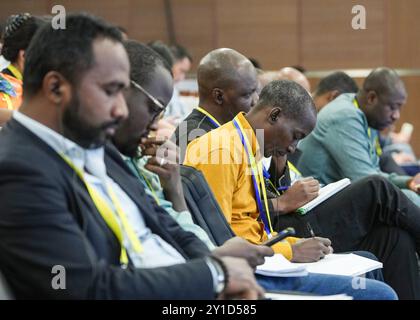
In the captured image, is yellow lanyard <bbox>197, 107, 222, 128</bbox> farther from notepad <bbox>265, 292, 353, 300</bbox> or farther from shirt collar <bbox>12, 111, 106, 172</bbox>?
shirt collar <bbox>12, 111, 106, 172</bbox>

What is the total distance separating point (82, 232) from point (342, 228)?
6.21ft

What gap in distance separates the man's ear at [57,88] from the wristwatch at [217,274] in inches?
18.8

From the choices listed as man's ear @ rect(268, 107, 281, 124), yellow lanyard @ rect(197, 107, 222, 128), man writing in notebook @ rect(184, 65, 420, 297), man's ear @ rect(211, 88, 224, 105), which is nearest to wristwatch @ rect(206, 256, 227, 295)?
man's ear @ rect(268, 107, 281, 124)

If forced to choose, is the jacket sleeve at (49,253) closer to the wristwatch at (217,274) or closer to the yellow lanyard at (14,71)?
the wristwatch at (217,274)

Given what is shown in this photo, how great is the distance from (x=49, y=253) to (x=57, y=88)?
14.7 inches

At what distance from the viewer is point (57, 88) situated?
1.56m

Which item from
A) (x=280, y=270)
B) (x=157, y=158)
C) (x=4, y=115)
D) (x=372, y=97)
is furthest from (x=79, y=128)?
(x=372, y=97)

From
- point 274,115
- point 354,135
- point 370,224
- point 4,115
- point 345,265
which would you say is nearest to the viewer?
point 345,265

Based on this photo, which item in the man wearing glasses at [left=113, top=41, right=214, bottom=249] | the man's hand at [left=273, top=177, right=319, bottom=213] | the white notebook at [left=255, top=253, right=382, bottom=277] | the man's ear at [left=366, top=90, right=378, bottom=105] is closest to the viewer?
the man wearing glasses at [left=113, top=41, right=214, bottom=249]

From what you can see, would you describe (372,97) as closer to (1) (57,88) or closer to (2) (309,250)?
(2) (309,250)

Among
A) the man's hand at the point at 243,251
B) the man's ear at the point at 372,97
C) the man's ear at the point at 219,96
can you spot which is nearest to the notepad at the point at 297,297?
the man's hand at the point at 243,251

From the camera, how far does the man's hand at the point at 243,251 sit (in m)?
1.89

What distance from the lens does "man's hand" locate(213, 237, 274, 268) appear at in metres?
1.89
